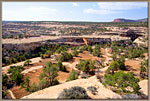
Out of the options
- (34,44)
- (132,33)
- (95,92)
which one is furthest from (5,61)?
(132,33)

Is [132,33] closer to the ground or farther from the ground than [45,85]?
farther from the ground

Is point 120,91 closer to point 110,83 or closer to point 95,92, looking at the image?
point 110,83

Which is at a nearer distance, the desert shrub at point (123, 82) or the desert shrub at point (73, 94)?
the desert shrub at point (73, 94)

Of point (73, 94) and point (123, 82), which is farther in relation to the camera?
point (123, 82)

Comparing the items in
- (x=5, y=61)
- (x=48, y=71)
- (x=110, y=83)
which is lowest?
(x=5, y=61)

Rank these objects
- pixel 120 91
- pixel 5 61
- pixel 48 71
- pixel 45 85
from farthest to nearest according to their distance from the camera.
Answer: pixel 5 61 < pixel 48 71 < pixel 45 85 < pixel 120 91

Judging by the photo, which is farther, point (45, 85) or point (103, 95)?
point (45, 85)

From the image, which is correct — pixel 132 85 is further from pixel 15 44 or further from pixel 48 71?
pixel 15 44

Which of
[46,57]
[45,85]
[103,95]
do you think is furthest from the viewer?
[46,57]

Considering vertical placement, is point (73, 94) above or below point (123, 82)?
above

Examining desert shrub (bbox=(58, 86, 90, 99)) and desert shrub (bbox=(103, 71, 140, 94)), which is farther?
desert shrub (bbox=(103, 71, 140, 94))
